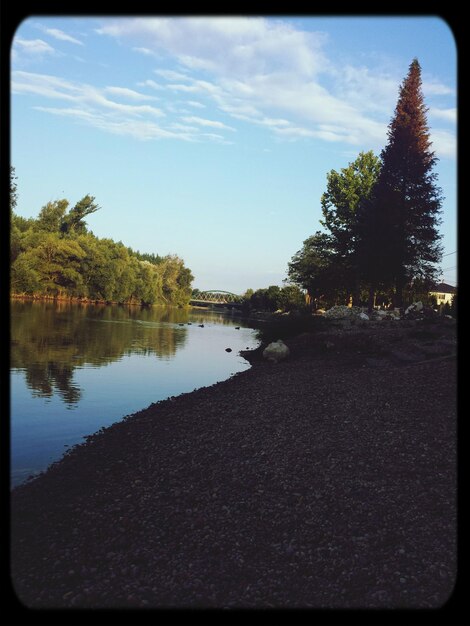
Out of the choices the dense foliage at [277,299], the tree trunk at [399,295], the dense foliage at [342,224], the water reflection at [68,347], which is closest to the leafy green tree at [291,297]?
the dense foliage at [277,299]

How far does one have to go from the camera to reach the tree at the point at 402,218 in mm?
33875

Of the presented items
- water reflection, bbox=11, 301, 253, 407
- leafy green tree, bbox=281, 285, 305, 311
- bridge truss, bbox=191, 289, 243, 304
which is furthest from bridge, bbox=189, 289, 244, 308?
water reflection, bbox=11, 301, 253, 407

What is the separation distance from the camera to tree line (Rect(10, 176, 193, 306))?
63.2m

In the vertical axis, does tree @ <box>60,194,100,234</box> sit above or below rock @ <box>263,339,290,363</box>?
above

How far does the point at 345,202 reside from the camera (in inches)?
1928

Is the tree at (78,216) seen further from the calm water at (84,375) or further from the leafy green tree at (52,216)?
the calm water at (84,375)

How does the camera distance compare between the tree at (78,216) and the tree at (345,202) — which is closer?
the tree at (345,202)

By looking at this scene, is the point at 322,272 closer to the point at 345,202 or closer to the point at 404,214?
the point at 345,202

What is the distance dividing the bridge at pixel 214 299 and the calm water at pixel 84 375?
88.8 metres

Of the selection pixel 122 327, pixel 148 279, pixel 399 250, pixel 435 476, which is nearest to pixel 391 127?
pixel 399 250

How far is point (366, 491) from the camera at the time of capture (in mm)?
6805

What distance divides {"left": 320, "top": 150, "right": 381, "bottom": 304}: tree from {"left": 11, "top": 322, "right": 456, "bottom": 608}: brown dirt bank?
35655mm

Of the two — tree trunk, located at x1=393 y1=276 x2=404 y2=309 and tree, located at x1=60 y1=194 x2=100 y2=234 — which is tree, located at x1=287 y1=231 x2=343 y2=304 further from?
tree, located at x1=60 y1=194 x2=100 y2=234

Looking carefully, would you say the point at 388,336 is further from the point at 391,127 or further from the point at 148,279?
the point at 148,279
